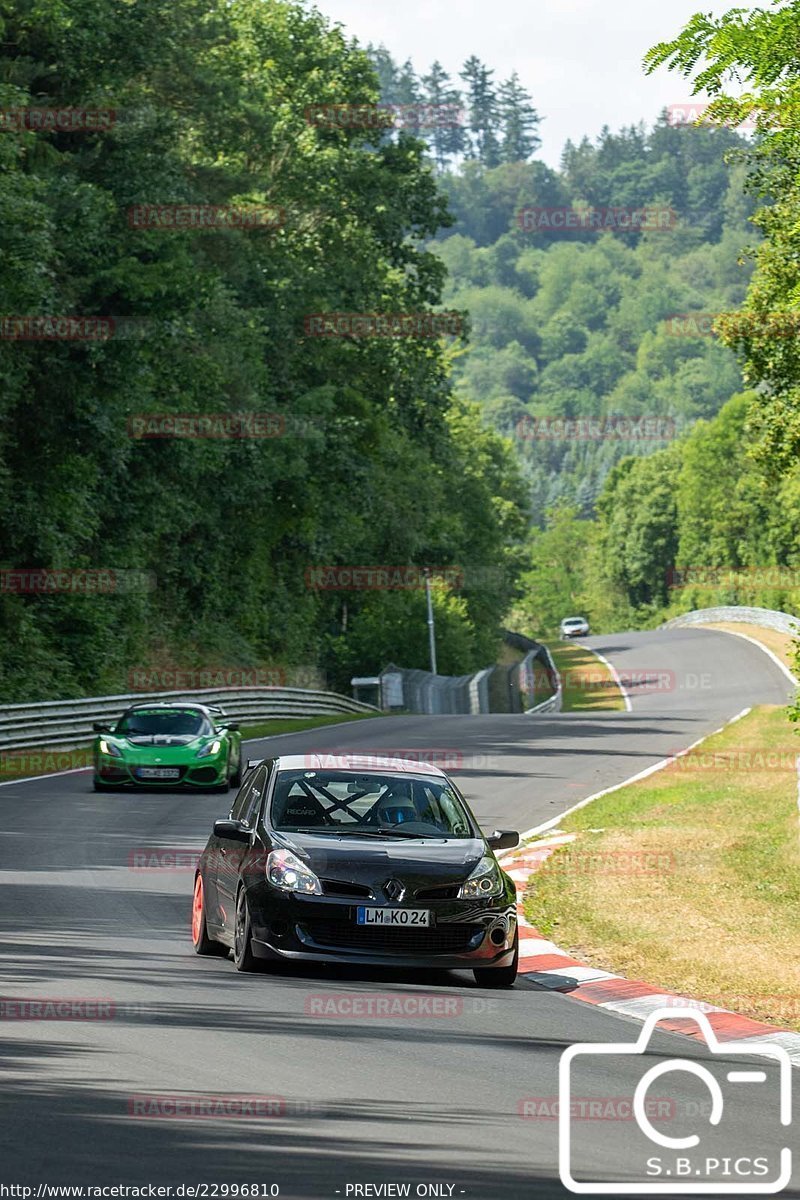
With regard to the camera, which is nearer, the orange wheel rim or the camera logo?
the camera logo

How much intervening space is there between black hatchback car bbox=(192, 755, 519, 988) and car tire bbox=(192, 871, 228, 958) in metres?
0.01

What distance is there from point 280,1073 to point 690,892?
8.90 meters

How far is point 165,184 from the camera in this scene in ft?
142

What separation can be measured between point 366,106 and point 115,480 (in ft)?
60.0

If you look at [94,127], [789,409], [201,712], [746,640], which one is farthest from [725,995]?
[746,640]

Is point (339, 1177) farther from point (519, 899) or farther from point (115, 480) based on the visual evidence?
point (115, 480)

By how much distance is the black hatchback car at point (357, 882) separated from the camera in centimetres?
1117

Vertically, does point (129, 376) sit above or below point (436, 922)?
above
